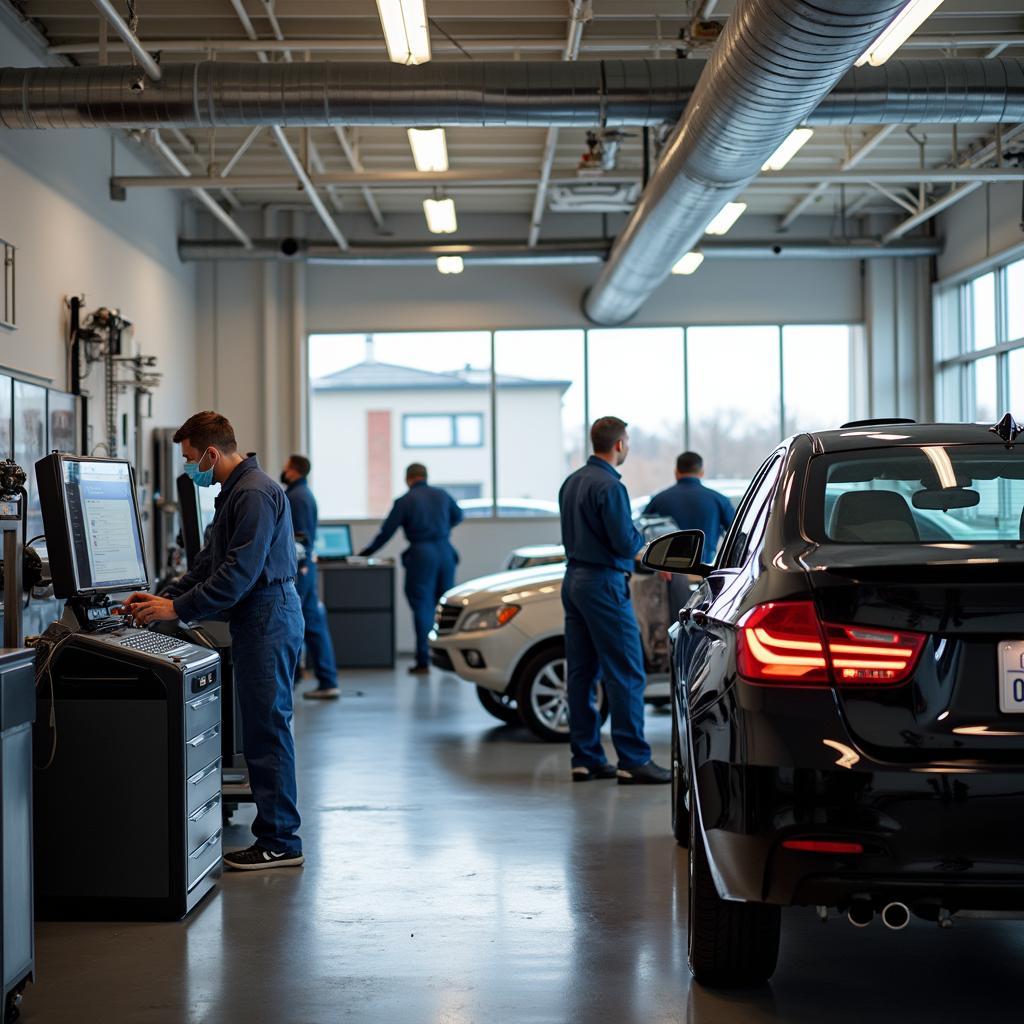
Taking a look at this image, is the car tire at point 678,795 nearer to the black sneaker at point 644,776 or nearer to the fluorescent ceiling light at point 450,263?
the black sneaker at point 644,776

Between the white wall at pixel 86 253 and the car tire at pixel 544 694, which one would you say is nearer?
the car tire at pixel 544 694

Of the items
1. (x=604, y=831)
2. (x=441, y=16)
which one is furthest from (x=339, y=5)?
(x=604, y=831)

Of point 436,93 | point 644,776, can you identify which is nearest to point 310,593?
point 436,93

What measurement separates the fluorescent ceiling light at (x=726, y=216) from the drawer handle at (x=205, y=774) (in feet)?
21.9

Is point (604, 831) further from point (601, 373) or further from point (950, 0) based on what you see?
point (601, 373)

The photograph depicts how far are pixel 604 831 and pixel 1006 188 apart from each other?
9.03m

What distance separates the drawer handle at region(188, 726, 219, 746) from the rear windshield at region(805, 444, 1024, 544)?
2183 mm

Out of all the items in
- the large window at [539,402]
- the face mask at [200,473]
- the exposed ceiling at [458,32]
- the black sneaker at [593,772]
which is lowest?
the black sneaker at [593,772]

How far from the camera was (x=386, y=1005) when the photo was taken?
331 cm

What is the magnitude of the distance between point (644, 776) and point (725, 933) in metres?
3.19

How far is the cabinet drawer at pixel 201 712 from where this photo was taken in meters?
4.19

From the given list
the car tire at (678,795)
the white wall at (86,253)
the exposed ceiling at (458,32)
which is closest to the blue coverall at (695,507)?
the exposed ceiling at (458,32)

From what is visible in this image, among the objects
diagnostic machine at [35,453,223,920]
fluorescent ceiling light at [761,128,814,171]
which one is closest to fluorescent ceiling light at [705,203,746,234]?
fluorescent ceiling light at [761,128,814,171]

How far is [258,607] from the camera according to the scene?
4.59 metres
